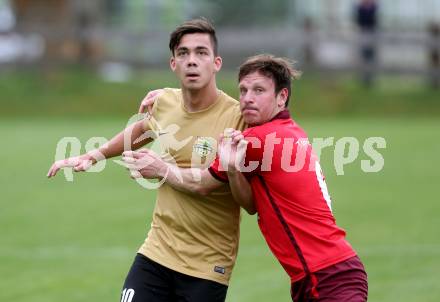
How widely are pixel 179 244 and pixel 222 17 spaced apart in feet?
96.1

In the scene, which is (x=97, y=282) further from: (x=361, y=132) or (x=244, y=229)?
(x=361, y=132)

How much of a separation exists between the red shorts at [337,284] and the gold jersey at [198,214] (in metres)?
0.69

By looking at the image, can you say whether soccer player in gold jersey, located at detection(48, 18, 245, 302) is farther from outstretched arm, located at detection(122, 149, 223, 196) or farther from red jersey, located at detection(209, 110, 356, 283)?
red jersey, located at detection(209, 110, 356, 283)

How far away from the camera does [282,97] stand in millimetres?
5859

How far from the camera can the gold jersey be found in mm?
6156

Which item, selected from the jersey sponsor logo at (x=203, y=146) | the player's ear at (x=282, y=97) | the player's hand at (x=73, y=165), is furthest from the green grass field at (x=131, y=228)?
the player's ear at (x=282, y=97)

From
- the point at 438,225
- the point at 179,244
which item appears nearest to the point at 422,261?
the point at 438,225

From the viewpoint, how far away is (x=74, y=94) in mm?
27203

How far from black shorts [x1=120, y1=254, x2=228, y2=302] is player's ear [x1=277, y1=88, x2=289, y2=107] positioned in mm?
1103

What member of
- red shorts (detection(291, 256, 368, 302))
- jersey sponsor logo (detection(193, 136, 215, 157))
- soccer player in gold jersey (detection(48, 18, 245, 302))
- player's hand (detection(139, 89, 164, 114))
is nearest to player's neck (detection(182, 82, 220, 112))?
soccer player in gold jersey (detection(48, 18, 245, 302))

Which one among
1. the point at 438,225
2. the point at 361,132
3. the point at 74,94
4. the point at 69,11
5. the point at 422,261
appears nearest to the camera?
the point at 422,261

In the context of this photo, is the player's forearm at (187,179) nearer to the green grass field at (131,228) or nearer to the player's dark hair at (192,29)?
the player's dark hair at (192,29)

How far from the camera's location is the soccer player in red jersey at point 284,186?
18.4ft

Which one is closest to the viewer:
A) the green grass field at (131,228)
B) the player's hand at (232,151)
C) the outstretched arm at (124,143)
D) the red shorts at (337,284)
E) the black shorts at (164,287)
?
the red shorts at (337,284)
